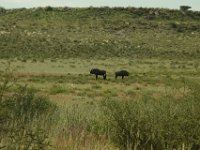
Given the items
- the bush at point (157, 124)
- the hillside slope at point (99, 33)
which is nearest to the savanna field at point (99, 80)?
the bush at point (157, 124)

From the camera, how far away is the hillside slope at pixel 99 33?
3258 inches

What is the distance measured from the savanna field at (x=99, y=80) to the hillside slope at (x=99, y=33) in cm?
16

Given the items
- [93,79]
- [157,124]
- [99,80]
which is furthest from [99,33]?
[157,124]

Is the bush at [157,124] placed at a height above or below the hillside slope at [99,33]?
above

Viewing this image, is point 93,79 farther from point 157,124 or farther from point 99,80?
point 157,124

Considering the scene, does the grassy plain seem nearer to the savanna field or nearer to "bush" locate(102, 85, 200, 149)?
the savanna field

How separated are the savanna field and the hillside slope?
157 millimetres

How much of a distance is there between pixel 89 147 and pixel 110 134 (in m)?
1.35

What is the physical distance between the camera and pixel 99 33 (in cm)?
9512

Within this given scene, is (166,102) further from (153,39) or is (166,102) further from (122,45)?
(153,39)

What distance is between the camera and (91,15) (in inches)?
4309

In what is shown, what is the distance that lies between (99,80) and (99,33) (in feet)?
157

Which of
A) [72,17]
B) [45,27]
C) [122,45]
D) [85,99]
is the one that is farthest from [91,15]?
[85,99]

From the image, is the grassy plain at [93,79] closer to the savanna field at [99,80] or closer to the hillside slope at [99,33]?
the savanna field at [99,80]
